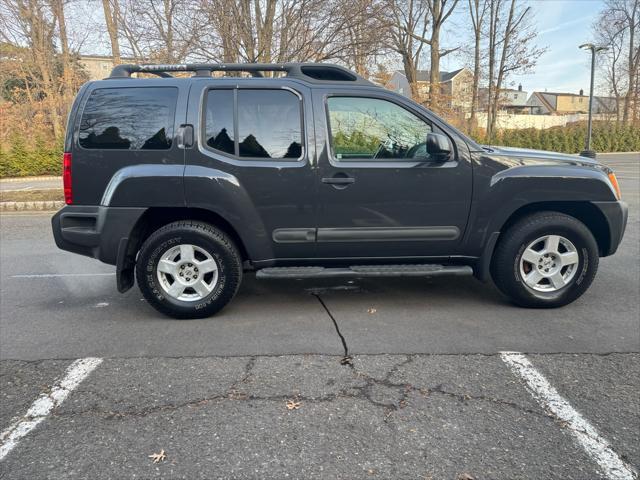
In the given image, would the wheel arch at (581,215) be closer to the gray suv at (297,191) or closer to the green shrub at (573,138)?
the gray suv at (297,191)

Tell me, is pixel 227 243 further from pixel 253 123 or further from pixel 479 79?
pixel 479 79

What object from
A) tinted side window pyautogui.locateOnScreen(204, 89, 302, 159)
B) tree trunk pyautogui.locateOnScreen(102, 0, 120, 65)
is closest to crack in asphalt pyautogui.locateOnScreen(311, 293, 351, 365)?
tinted side window pyautogui.locateOnScreen(204, 89, 302, 159)

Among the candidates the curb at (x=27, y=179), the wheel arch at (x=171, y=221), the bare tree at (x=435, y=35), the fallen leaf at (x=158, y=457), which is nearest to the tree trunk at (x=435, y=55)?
the bare tree at (x=435, y=35)

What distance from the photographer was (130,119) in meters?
4.01

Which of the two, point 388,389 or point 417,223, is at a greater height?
point 417,223

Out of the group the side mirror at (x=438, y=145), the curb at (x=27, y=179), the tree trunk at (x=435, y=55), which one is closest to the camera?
the side mirror at (x=438, y=145)

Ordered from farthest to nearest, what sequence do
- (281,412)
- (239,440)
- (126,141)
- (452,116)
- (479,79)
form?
(479,79), (452,116), (126,141), (281,412), (239,440)

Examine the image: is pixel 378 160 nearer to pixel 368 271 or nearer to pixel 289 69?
pixel 368 271

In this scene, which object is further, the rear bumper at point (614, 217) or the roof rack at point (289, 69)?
the rear bumper at point (614, 217)

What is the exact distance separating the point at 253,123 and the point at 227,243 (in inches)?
41.4

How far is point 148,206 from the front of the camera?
400 cm

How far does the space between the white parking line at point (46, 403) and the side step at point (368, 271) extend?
1.51 meters

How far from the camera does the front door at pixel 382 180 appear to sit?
13.4 feet

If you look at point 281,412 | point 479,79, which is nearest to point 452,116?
point 479,79
